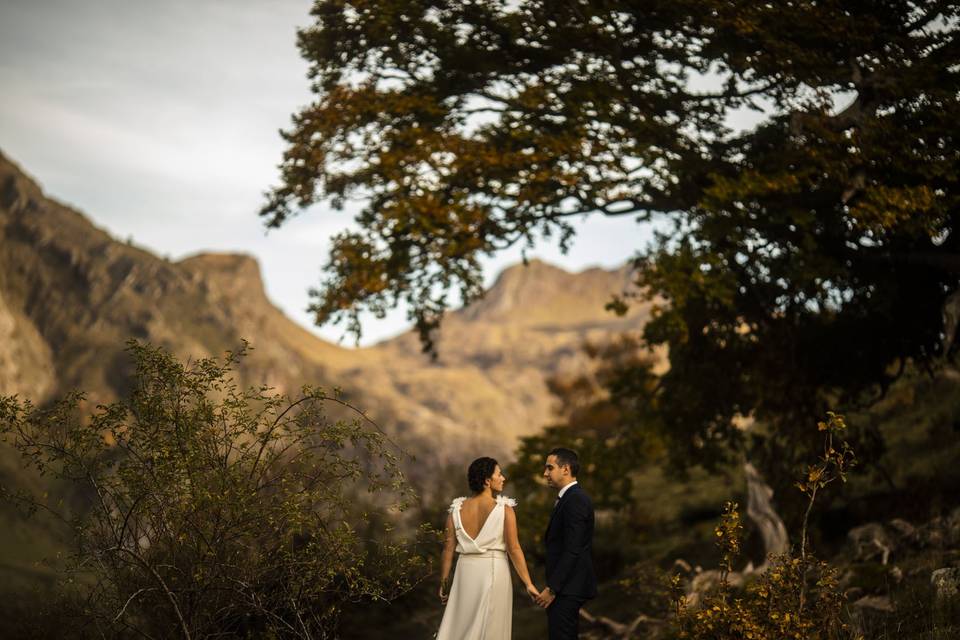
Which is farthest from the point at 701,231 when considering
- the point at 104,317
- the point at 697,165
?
the point at 104,317

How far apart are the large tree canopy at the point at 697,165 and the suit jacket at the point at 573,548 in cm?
599

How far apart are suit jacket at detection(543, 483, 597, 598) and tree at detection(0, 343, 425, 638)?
1.50 m

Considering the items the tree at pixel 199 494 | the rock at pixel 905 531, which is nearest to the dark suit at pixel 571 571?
the tree at pixel 199 494

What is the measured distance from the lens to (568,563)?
835 centimetres

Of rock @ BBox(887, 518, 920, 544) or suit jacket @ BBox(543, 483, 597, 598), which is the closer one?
suit jacket @ BBox(543, 483, 597, 598)

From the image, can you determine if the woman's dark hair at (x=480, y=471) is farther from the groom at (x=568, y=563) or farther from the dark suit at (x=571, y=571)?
the dark suit at (x=571, y=571)

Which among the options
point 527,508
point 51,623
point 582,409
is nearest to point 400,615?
point 527,508

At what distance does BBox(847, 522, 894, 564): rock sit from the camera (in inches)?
541

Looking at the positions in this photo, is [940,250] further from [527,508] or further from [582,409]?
[582,409]

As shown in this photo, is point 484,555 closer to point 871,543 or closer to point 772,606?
point 772,606

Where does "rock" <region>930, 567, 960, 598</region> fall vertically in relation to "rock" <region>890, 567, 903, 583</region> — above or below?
above

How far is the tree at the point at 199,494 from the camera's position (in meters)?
8.91

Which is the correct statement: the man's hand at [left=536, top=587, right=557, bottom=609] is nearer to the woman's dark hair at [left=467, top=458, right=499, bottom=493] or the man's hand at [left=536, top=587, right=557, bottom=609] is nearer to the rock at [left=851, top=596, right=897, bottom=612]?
the woman's dark hair at [left=467, top=458, right=499, bottom=493]

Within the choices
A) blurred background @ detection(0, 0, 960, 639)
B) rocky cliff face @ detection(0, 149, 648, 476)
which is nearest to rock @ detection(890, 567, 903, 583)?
blurred background @ detection(0, 0, 960, 639)
